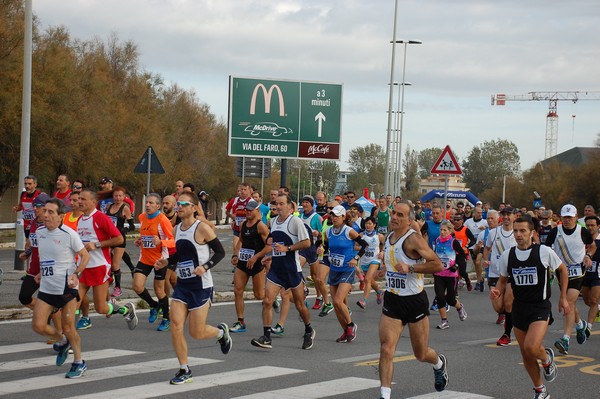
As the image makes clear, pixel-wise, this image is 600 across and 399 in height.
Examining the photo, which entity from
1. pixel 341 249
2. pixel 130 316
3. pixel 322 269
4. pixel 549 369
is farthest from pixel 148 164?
pixel 549 369

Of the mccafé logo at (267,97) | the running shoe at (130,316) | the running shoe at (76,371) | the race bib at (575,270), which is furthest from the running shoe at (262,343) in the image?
the mccafé logo at (267,97)

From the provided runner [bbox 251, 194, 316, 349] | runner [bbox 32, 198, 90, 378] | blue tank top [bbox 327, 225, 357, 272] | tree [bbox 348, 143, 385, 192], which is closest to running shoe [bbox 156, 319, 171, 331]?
runner [bbox 251, 194, 316, 349]

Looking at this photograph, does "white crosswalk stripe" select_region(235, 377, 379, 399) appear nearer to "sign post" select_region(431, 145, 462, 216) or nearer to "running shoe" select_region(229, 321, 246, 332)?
"running shoe" select_region(229, 321, 246, 332)

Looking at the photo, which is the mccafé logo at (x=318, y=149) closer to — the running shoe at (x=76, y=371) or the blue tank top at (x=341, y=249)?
the blue tank top at (x=341, y=249)

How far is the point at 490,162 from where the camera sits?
181 metres

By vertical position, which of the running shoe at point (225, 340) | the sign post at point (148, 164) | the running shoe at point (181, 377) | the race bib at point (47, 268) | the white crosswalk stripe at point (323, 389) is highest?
the sign post at point (148, 164)

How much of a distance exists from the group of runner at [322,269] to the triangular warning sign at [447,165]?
2.86 meters

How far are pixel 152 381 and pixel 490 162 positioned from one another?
575 feet

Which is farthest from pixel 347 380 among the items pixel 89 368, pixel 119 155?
pixel 119 155

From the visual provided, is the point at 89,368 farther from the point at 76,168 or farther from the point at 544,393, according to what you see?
the point at 76,168

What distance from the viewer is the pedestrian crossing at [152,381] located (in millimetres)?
9133

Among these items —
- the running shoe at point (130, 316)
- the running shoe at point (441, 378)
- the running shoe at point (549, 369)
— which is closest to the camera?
the running shoe at point (441, 378)

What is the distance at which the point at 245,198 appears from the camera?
727 inches

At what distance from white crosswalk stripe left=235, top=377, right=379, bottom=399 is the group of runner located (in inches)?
33.5
